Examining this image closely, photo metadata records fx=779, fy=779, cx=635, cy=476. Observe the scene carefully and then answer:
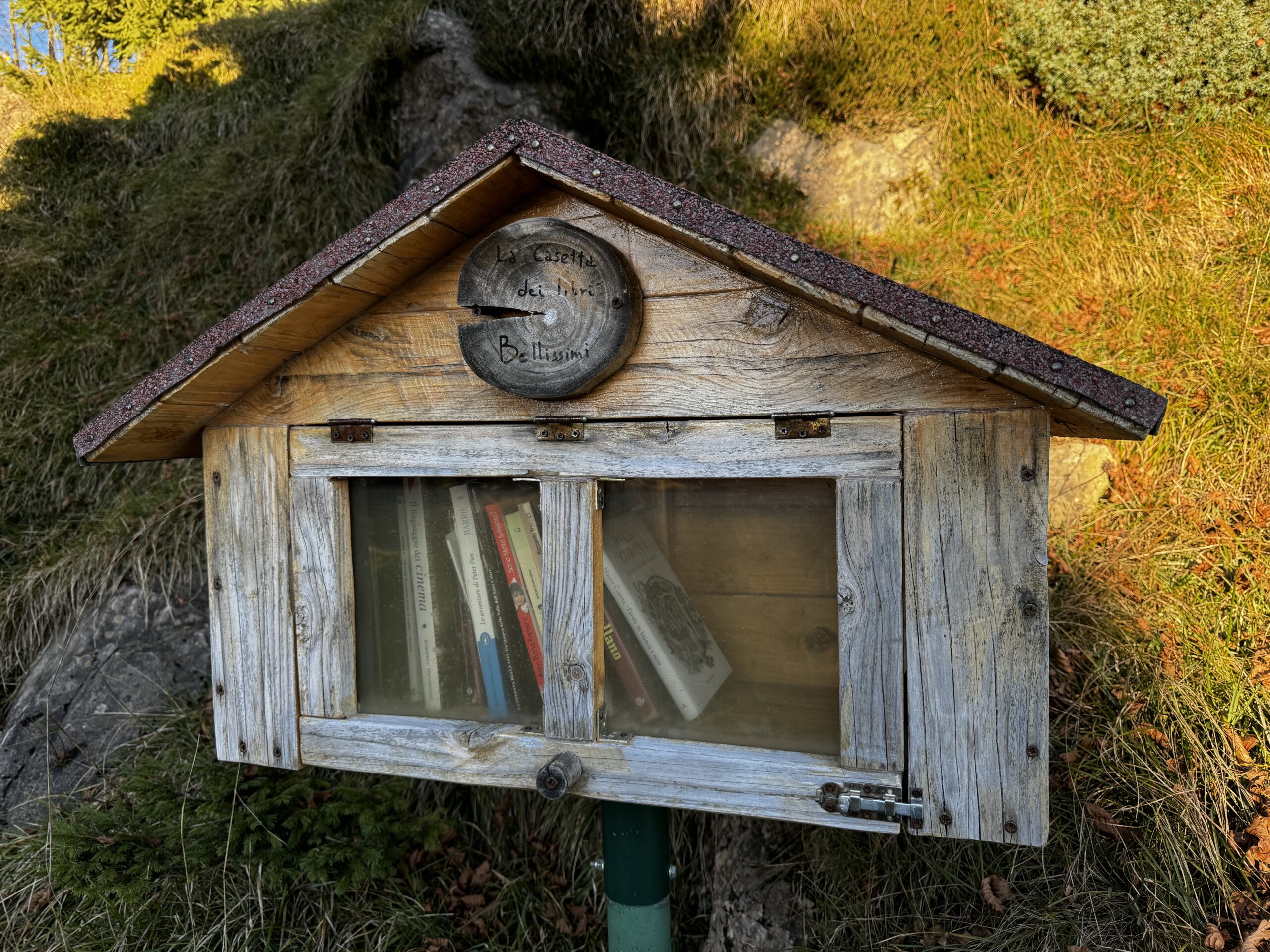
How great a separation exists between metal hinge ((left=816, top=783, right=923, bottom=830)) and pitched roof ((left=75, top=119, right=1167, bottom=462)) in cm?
89

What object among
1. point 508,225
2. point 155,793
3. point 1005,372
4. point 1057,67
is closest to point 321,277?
point 508,225

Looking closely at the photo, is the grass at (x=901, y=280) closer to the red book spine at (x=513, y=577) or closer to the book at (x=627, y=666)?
the book at (x=627, y=666)

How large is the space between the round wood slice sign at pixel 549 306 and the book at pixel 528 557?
42 centimetres

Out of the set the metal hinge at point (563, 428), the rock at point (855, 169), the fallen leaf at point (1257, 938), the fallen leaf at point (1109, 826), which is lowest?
the fallen leaf at point (1257, 938)

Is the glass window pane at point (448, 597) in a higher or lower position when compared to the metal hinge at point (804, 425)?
lower

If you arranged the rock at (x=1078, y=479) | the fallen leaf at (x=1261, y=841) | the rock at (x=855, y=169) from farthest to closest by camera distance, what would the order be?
the rock at (x=855, y=169)
the rock at (x=1078, y=479)
the fallen leaf at (x=1261, y=841)

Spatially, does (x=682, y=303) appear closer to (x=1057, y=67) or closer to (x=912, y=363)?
(x=912, y=363)

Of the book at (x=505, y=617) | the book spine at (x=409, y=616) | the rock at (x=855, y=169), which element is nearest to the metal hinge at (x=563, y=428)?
the book at (x=505, y=617)

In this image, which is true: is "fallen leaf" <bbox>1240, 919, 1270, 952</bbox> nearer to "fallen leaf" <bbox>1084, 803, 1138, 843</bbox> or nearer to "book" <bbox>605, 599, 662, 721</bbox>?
"fallen leaf" <bbox>1084, 803, 1138, 843</bbox>

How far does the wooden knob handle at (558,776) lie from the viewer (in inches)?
72.4

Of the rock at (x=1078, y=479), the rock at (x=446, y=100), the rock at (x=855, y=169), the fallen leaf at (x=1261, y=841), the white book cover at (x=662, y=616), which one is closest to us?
the white book cover at (x=662, y=616)

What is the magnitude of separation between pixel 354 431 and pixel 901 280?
9.71ft

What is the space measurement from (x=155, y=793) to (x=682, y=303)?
2819mm

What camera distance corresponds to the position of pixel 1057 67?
3982mm
